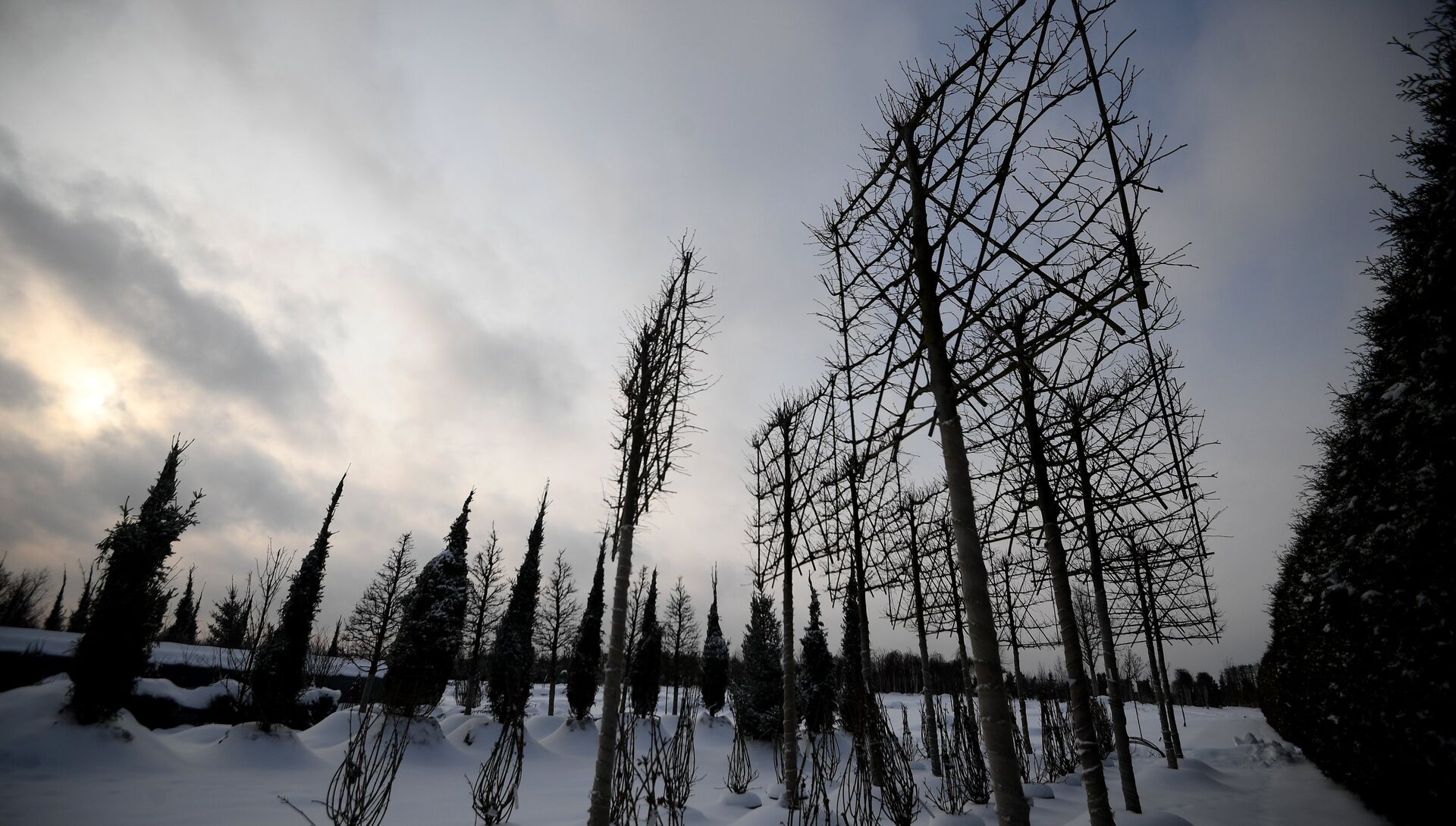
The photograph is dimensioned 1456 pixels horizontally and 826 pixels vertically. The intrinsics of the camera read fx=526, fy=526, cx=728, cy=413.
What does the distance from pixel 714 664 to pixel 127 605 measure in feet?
72.5

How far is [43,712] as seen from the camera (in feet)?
35.2

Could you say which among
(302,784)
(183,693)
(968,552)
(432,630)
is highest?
(968,552)

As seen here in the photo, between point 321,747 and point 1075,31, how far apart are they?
2119 cm

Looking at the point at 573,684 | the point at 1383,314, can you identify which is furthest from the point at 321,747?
the point at 1383,314

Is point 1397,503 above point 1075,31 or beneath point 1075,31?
beneath

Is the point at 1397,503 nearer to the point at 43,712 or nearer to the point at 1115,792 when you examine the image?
the point at 1115,792

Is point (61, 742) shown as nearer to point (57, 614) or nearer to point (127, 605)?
point (127, 605)

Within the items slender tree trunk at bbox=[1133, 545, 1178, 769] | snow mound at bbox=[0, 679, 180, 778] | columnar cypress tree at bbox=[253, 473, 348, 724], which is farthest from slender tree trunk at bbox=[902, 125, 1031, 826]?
columnar cypress tree at bbox=[253, 473, 348, 724]

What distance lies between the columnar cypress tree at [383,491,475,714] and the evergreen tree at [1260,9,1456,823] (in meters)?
18.9

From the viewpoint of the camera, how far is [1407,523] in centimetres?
451

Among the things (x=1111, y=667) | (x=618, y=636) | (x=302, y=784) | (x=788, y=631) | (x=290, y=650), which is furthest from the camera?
(x=290, y=650)

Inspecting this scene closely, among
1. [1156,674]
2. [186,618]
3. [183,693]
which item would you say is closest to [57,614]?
[186,618]

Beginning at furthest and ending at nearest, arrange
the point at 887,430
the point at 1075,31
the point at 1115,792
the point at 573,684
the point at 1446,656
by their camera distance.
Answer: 1. the point at 573,684
2. the point at 1115,792
3. the point at 1446,656
4. the point at 887,430
5. the point at 1075,31

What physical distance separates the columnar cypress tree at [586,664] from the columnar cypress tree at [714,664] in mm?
5650
